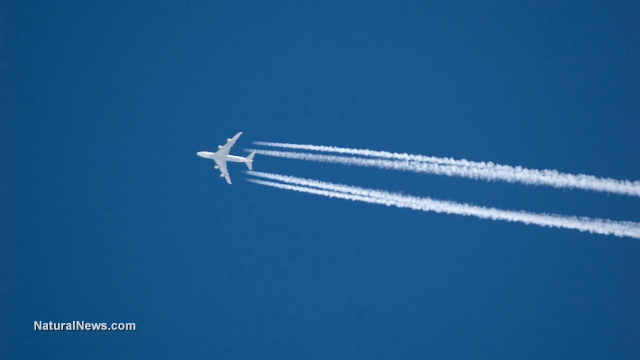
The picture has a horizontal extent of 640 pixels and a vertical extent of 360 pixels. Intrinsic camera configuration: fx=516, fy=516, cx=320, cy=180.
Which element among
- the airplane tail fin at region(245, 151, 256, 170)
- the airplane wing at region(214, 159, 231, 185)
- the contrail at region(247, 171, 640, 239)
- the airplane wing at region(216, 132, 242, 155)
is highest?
the airplane wing at region(216, 132, 242, 155)

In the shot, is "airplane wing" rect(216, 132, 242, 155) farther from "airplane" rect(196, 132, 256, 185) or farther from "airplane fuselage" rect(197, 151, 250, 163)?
"airplane fuselage" rect(197, 151, 250, 163)

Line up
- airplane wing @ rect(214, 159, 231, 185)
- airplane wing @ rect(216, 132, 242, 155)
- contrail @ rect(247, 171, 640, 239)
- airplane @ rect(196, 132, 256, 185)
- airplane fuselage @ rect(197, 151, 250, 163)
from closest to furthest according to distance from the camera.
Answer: contrail @ rect(247, 171, 640, 239) → airplane fuselage @ rect(197, 151, 250, 163) → airplane @ rect(196, 132, 256, 185) → airplane wing @ rect(216, 132, 242, 155) → airplane wing @ rect(214, 159, 231, 185)

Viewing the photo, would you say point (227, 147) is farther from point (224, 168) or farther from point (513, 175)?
point (513, 175)

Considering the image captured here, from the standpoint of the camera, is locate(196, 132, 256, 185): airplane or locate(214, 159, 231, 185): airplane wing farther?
locate(214, 159, 231, 185): airplane wing

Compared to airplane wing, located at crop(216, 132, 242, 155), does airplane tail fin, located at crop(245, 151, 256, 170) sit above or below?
below

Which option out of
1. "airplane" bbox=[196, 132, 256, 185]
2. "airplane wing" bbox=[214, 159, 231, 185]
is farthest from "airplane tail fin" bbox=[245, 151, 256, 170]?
"airplane wing" bbox=[214, 159, 231, 185]

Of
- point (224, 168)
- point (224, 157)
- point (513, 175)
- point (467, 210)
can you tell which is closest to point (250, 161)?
point (224, 157)

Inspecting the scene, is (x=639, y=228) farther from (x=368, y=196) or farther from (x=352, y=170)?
(x=352, y=170)
